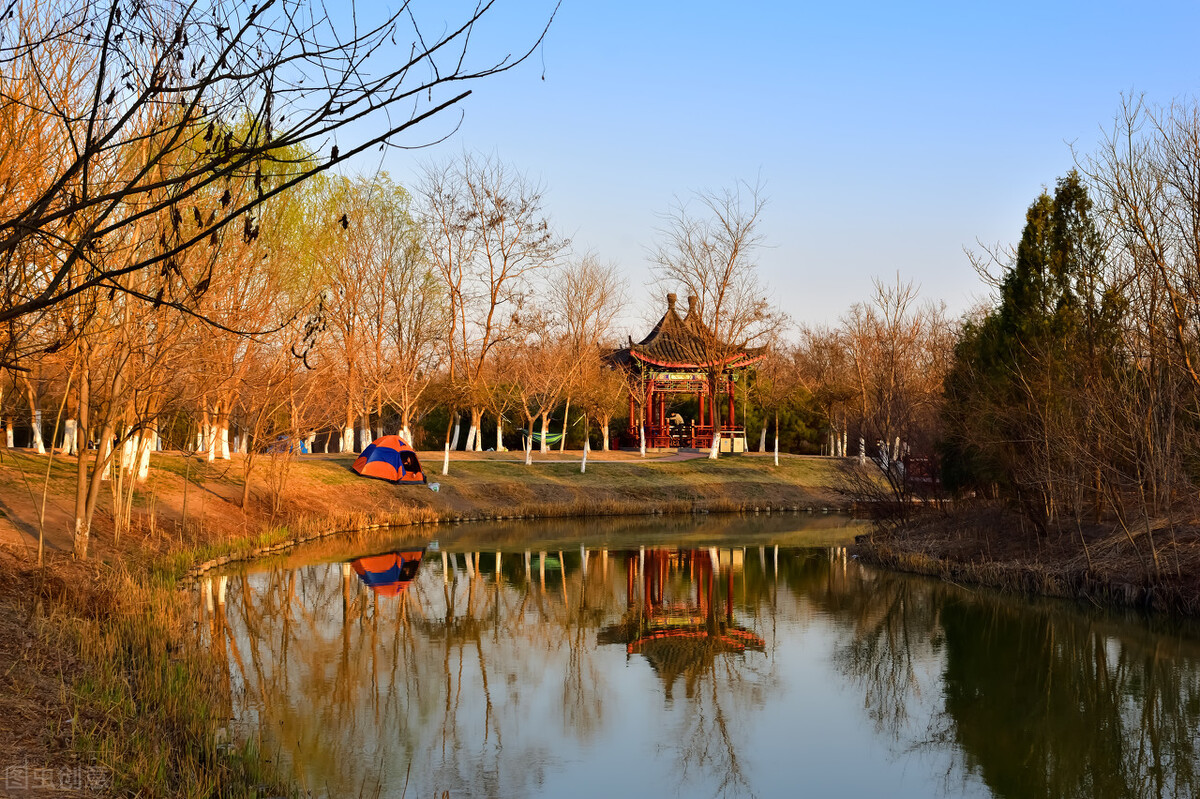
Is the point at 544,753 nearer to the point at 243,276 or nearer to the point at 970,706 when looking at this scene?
the point at 970,706

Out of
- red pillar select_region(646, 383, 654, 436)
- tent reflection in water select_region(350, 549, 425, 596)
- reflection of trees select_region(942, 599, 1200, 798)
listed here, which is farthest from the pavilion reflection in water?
red pillar select_region(646, 383, 654, 436)

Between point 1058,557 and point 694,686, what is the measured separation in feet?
27.1

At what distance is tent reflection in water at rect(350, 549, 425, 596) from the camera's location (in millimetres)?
17219

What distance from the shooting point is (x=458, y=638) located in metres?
13.3

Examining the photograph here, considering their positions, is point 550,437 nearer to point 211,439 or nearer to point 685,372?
point 685,372

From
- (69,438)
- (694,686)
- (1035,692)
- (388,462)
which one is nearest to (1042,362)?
(1035,692)

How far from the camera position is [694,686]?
1108 centimetres

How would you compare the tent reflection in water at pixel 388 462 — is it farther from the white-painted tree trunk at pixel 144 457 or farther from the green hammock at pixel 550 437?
the green hammock at pixel 550 437

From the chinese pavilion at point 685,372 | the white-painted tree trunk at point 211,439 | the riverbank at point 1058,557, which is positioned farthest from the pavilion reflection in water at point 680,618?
the chinese pavilion at point 685,372

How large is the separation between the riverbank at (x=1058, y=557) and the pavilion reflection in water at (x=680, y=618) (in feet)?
12.1

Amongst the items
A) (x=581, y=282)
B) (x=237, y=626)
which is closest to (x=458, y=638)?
(x=237, y=626)

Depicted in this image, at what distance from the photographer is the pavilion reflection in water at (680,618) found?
12.4 metres

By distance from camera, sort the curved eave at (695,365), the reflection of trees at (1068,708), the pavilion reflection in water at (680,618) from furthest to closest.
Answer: the curved eave at (695,365) → the pavilion reflection in water at (680,618) → the reflection of trees at (1068,708)

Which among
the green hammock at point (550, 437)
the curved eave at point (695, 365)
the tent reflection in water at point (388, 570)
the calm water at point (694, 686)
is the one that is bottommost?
the calm water at point (694, 686)
